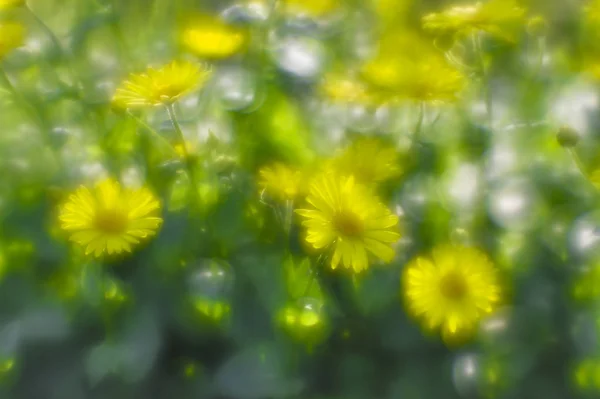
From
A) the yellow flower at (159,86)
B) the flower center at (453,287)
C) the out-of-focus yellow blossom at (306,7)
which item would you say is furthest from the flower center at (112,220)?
the out-of-focus yellow blossom at (306,7)

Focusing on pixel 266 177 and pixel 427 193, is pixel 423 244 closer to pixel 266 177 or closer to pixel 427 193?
pixel 427 193

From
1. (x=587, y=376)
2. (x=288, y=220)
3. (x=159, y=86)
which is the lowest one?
(x=587, y=376)

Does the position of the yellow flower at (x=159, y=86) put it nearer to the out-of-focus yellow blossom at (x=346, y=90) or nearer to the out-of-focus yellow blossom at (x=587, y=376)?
the out-of-focus yellow blossom at (x=346, y=90)

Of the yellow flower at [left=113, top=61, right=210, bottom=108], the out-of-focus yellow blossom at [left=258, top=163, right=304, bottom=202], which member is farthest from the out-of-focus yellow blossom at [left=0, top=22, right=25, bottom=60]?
the out-of-focus yellow blossom at [left=258, top=163, right=304, bottom=202]

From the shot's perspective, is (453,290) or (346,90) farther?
(346,90)

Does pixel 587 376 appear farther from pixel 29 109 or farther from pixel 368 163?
pixel 29 109

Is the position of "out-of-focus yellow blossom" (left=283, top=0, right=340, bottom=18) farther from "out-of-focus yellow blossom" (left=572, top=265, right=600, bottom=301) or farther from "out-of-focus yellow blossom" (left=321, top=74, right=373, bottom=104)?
"out-of-focus yellow blossom" (left=572, top=265, right=600, bottom=301)

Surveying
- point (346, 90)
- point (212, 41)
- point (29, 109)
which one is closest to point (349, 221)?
point (346, 90)
